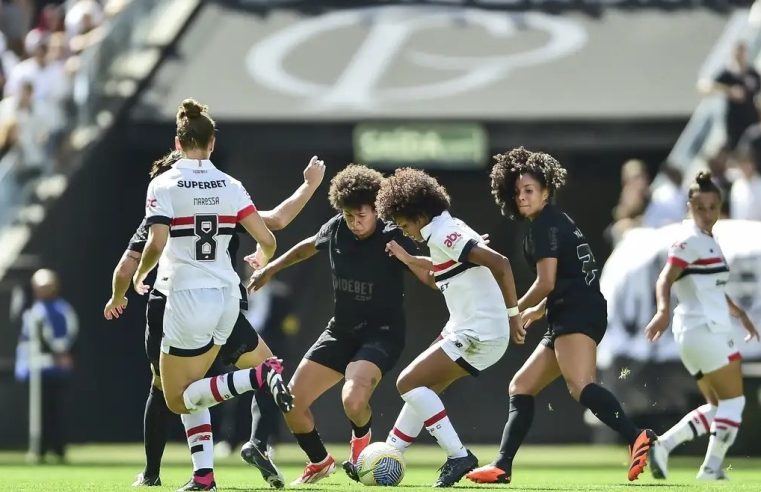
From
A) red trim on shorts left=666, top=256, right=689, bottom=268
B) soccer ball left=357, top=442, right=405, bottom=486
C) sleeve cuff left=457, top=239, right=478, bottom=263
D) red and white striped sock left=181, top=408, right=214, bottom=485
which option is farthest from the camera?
red trim on shorts left=666, top=256, right=689, bottom=268

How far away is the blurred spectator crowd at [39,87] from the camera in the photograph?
69.3 ft

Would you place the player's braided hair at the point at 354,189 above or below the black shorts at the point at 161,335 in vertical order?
above

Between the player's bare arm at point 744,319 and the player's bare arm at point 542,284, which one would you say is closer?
the player's bare arm at point 542,284

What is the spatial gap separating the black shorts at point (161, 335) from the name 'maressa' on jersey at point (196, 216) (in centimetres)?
65

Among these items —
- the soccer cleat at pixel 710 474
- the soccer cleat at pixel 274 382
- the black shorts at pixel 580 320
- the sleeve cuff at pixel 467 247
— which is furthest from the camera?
the soccer cleat at pixel 710 474

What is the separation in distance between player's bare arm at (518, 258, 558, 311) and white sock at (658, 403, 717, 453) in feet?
7.13

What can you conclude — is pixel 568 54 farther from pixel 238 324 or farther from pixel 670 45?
pixel 238 324

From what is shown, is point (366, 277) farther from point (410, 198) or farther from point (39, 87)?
point (39, 87)

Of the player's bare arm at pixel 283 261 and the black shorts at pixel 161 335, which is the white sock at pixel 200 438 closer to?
the black shorts at pixel 161 335

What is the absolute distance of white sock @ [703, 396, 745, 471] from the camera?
43.0ft

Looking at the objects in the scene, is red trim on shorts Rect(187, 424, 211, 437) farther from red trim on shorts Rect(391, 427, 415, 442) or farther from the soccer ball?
red trim on shorts Rect(391, 427, 415, 442)

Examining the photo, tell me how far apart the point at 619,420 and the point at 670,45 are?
437 inches

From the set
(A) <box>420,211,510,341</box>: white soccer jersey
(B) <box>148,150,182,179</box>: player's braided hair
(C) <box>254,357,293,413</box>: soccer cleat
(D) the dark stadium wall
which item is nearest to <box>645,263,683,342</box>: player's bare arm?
(A) <box>420,211,510,341</box>: white soccer jersey

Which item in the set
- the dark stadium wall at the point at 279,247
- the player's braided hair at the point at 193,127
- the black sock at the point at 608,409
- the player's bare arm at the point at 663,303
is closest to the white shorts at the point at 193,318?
the player's braided hair at the point at 193,127
